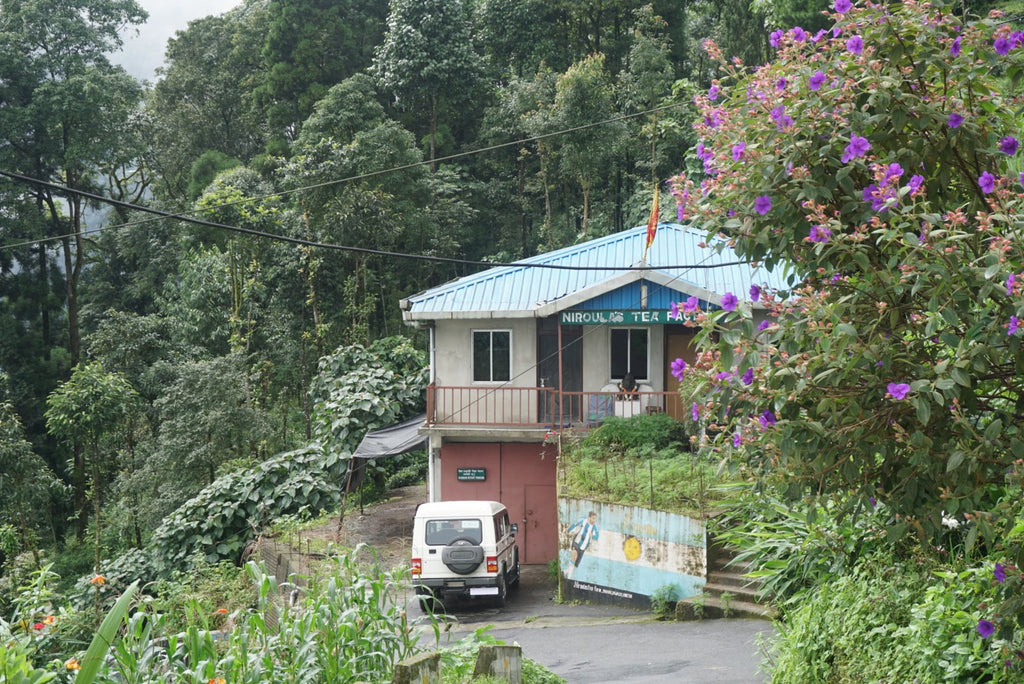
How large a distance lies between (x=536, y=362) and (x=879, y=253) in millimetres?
16525

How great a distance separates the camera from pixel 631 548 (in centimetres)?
1599

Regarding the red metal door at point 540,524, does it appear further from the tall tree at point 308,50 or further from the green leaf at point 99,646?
the tall tree at point 308,50

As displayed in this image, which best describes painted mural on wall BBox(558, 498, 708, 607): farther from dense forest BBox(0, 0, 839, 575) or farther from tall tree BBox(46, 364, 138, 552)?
tall tree BBox(46, 364, 138, 552)

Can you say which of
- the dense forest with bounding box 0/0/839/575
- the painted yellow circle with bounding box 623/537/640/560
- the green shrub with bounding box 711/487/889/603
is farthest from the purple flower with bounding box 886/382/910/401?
the dense forest with bounding box 0/0/839/575

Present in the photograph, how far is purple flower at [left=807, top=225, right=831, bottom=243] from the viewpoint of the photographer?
5071 millimetres

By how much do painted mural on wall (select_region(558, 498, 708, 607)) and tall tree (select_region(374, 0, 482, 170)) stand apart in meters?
22.6

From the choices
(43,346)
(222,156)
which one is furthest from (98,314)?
(222,156)

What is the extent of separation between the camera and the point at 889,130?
18.1 feet

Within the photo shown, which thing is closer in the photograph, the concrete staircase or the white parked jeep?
the concrete staircase

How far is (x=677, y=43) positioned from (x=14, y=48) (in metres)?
23.0

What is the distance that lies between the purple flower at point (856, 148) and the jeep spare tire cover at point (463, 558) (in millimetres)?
11836

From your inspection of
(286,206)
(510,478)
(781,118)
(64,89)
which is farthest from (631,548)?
(64,89)

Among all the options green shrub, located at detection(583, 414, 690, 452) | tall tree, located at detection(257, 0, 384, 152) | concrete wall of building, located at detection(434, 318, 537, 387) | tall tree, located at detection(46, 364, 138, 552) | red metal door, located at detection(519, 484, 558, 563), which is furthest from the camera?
tall tree, located at detection(257, 0, 384, 152)

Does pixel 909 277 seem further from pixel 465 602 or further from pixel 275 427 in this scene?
pixel 275 427
